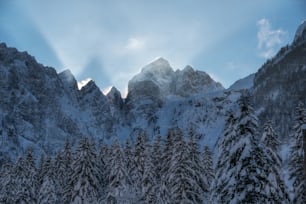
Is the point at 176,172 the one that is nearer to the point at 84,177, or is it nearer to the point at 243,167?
the point at 84,177

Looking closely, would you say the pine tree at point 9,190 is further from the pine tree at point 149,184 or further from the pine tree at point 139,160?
the pine tree at point 149,184

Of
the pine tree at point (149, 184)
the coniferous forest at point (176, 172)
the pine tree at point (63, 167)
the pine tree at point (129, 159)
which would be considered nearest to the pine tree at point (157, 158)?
the coniferous forest at point (176, 172)

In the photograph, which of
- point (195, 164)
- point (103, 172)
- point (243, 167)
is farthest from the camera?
point (103, 172)

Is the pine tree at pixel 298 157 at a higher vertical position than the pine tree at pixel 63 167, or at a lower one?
lower

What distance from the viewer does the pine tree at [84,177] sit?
45.2m

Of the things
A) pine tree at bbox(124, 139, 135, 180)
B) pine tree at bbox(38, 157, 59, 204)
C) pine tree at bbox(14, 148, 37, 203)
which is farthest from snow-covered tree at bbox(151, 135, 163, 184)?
pine tree at bbox(14, 148, 37, 203)

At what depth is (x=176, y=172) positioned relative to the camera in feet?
120

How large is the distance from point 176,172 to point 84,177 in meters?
13.8

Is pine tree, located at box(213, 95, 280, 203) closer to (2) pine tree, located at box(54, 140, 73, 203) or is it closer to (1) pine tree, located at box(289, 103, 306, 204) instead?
(1) pine tree, located at box(289, 103, 306, 204)

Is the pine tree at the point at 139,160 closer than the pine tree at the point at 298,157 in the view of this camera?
No

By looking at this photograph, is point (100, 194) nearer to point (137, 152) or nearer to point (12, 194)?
point (137, 152)

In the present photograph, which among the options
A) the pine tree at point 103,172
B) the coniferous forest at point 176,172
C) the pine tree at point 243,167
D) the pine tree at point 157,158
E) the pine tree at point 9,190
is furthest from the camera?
the pine tree at point 9,190

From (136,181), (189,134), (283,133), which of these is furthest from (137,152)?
(283,133)

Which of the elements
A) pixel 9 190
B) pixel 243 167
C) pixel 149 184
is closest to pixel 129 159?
pixel 149 184
